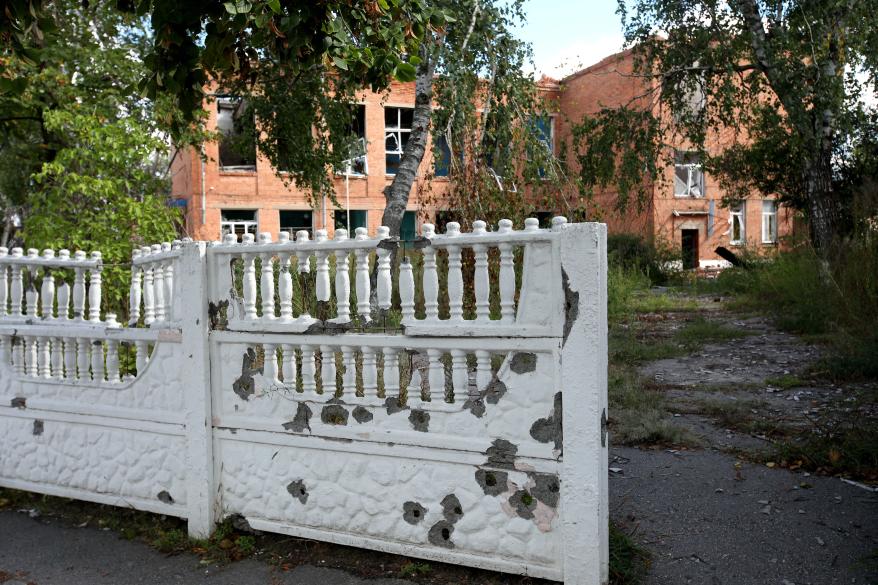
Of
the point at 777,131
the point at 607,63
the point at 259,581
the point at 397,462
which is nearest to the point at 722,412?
the point at 397,462

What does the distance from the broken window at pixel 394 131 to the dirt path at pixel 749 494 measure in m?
22.9

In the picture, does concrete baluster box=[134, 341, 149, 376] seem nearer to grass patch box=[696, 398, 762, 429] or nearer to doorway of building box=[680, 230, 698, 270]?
grass patch box=[696, 398, 762, 429]

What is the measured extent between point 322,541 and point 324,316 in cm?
117

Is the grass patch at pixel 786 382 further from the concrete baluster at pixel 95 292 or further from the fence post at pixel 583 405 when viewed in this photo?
the concrete baluster at pixel 95 292

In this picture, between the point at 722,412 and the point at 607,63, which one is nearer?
the point at 722,412

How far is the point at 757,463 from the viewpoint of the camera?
4.93 m

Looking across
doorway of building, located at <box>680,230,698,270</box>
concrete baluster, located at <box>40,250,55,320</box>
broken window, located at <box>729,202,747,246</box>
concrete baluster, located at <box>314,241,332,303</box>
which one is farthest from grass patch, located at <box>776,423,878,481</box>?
broken window, located at <box>729,202,747,246</box>

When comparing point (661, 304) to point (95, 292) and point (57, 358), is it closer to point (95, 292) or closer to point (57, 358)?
point (95, 292)

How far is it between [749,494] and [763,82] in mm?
11443

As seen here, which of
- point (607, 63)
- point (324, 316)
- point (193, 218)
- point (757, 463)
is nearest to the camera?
point (324, 316)

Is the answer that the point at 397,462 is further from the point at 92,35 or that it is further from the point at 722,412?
the point at 92,35

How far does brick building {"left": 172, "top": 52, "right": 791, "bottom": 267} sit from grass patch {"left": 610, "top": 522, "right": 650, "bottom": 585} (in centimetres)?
2139

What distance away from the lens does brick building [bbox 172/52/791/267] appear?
1057 inches

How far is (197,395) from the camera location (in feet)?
13.1
